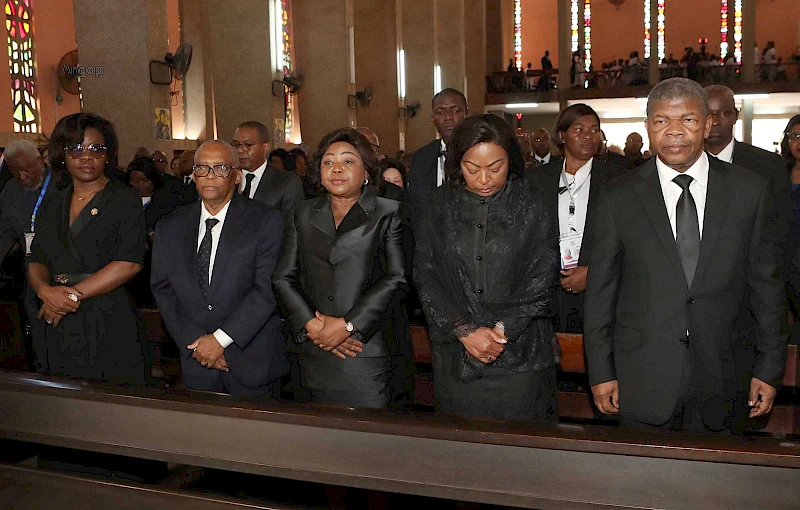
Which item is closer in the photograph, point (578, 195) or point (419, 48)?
point (578, 195)

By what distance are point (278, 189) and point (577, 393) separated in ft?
7.67

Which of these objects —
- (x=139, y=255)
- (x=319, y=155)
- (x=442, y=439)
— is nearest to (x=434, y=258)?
(x=319, y=155)

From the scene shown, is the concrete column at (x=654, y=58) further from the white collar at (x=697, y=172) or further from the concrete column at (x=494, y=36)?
the white collar at (x=697, y=172)

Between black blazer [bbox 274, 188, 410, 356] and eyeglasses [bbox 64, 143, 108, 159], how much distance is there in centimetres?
95

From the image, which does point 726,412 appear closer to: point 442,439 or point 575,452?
point 575,452

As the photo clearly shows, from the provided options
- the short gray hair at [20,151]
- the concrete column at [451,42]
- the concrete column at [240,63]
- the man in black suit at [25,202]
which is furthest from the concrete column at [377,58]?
the man in black suit at [25,202]

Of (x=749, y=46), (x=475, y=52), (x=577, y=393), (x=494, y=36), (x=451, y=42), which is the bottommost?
(x=577, y=393)

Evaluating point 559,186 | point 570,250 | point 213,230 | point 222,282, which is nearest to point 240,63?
point 559,186

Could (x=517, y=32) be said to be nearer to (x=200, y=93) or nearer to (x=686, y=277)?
(x=200, y=93)

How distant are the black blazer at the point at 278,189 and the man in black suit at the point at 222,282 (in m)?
1.77

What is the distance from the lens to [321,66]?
1485 cm

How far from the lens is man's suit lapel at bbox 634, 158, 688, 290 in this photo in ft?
8.26

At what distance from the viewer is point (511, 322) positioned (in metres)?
2.80

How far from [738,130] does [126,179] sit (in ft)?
74.6
